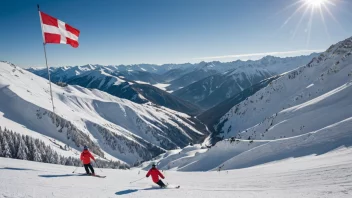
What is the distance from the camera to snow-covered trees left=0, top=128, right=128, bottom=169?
316 feet

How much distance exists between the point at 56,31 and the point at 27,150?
91029 mm

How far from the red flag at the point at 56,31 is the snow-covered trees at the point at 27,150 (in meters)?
83.0

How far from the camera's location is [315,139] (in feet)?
107

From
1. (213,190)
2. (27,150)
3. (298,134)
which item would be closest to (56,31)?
(213,190)

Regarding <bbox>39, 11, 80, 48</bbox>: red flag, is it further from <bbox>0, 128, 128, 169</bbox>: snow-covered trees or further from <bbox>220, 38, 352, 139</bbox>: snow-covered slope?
<bbox>0, 128, 128, 169</bbox>: snow-covered trees

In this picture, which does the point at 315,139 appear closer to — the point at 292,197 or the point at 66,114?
the point at 292,197

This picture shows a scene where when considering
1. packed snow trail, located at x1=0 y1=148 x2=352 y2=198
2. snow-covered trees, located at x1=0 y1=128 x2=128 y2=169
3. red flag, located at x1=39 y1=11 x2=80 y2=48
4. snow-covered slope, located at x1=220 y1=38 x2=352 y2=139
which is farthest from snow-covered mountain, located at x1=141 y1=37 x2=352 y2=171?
snow-covered trees, located at x1=0 y1=128 x2=128 y2=169

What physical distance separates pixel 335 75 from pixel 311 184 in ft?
330

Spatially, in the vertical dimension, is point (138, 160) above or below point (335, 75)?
below

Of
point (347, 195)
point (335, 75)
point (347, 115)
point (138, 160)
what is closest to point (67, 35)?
point (347, 195)

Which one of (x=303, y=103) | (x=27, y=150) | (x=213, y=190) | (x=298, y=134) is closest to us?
(x=213, y=190)

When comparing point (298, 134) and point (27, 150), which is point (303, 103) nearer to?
point (298, 134)

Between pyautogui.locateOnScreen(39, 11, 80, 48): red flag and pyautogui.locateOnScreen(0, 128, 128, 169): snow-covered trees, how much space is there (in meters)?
83.0

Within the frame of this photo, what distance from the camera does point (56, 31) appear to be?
28.3m
